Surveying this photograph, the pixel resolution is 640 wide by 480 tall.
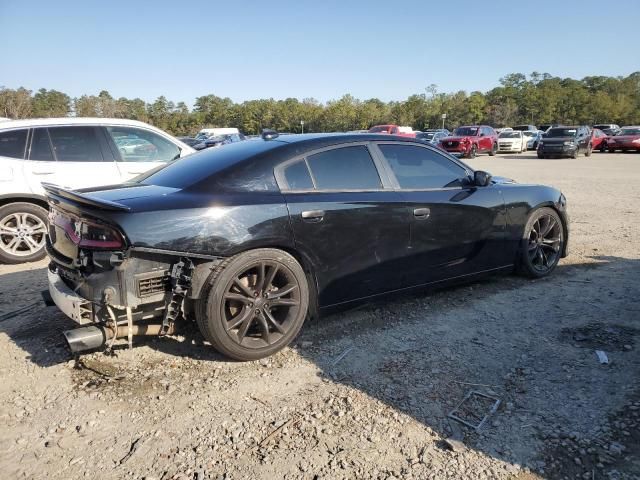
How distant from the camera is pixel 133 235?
9.57 ft

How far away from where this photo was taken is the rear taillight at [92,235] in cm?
295

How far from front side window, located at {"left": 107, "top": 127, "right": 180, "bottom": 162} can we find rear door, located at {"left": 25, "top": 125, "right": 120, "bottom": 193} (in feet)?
0.64

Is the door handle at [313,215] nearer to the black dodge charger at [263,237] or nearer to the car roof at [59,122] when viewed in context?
the black dodge charger at [263,237]

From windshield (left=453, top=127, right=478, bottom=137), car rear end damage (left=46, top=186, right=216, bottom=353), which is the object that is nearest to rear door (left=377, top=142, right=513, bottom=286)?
car rear end damage (left=46, top=186, right=216, bottom=353)

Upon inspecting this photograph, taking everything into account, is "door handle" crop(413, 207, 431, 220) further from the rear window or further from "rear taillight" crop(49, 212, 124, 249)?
"rear taillight" crop(49, 212, 124, 249)

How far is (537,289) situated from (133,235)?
12.6 ft

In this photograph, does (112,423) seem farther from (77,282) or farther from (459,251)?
(459,251)

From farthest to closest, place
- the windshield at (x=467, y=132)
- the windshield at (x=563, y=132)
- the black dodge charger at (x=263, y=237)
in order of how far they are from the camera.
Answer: the windshield at (x=467, y=132), the windshield at (x=563, y=132), the black dodge charger at (x=263, y=237)

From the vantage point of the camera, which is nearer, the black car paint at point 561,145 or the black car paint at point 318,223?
the black car paint at point 318,223

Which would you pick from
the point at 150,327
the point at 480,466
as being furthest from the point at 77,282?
the point at 480,466

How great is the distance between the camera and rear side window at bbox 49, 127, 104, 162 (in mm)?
6305

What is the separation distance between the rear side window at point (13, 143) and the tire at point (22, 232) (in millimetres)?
651

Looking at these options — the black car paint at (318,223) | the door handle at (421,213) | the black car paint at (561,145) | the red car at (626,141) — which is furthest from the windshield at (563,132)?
the door handle at (421,213)

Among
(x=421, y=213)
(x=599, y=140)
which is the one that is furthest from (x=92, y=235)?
(x=599, y=140)
